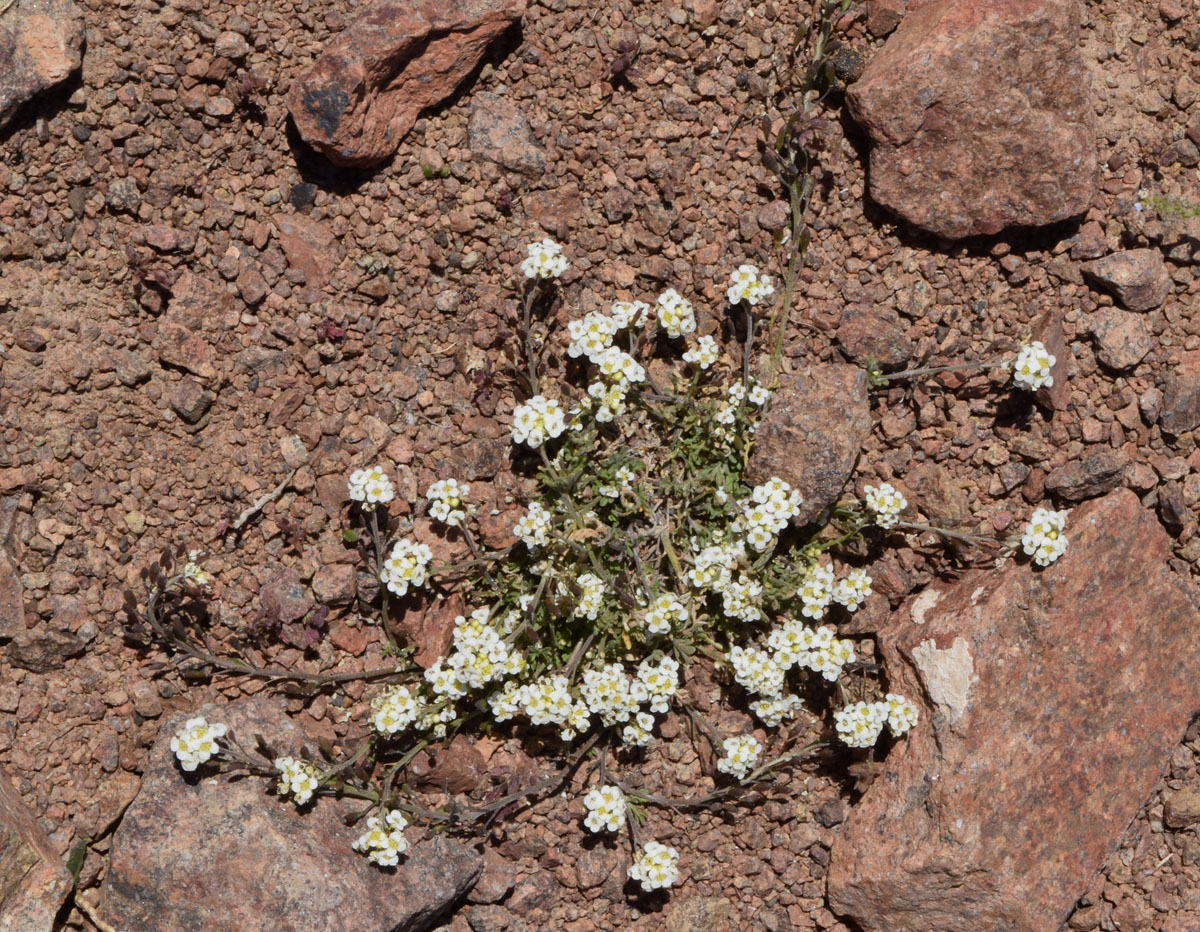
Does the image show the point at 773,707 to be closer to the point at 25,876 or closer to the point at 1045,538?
the point at 1045,538

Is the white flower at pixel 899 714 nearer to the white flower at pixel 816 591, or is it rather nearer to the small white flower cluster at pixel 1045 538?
the white flower at pixel 816 591

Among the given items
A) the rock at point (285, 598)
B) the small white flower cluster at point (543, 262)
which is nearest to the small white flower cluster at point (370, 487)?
the rock at point (285, 598)

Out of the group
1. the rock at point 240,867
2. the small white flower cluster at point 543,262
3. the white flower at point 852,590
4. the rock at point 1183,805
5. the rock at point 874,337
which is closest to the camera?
the rock at point 240,867

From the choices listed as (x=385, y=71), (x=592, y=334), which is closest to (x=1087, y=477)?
(x=592, y=334)

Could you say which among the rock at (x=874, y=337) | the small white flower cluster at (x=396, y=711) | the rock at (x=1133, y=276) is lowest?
the small white flower cluster at (x=396, y=711)

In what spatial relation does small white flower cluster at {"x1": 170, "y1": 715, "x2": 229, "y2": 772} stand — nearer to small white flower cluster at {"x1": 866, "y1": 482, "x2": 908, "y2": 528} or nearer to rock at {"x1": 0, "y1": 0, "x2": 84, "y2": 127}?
rock at {"x1": 0, "y1": 0, "x2": 84, "y2": 127}

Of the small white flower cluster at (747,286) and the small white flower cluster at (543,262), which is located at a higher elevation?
the small white flower cluster at (543,262)

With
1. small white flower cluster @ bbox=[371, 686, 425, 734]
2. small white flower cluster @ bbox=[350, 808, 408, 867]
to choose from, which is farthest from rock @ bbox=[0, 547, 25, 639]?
small white flower cluster @ bbox=[350, 808, 408, 867]
